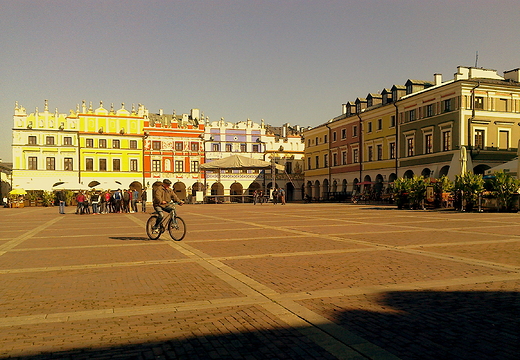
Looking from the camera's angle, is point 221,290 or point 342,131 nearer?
point 221,290

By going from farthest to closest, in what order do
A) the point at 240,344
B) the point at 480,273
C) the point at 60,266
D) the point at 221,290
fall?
1. the point at 60,266
2. the point at 480,273
3. the point at 221,290
4. the point at 240,344

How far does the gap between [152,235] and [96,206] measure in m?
19.9

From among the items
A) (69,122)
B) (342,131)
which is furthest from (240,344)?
(69,122)

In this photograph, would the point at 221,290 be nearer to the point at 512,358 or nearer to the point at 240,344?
the point at 240,344

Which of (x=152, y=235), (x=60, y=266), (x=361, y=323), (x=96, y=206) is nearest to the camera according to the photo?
(x=361, y=323)

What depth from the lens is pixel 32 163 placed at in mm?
60906

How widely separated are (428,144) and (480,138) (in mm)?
4836

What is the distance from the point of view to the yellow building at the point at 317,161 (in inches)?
2527

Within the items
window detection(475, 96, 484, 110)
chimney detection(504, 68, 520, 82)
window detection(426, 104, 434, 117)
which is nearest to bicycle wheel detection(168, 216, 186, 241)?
window detection(475, 96, 484, 110)

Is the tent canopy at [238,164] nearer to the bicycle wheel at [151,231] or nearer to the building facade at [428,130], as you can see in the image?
the building facade at [428,130]

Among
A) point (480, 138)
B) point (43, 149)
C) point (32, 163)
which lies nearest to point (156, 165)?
point (43, 149)

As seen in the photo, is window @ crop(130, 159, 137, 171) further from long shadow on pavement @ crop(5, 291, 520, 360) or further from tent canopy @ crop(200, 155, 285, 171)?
long shadow on pavement @ crop(5, 291, 520, 360)

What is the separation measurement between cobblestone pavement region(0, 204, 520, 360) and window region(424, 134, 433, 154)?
1352 inches

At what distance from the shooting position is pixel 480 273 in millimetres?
7223
